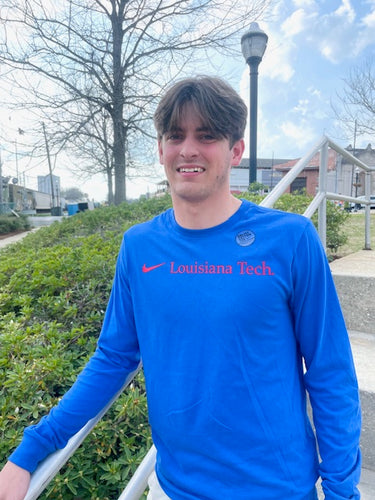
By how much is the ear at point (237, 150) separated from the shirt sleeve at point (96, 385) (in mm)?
466

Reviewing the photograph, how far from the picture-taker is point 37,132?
8227mm

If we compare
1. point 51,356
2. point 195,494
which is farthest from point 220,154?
point 51,356

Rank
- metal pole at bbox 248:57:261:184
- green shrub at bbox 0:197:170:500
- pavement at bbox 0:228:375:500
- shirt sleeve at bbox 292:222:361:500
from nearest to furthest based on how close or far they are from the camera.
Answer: shirt sleeve at bbox 292:222:361:500 < green shrub at bbox 0:197:170:500 < pavement at bbox 0:228:375:500 < metal pole at bbox 248:57:261:184

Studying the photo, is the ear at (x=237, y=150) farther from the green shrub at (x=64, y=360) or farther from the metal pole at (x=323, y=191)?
the metal pole at (x=323, y=191)

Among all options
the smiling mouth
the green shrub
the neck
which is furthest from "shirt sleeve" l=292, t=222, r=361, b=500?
the green shrub

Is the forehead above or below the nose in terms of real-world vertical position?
above

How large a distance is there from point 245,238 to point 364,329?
6.40 feet

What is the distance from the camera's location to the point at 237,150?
46.8 inches

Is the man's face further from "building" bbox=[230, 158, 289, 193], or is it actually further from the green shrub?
"building" bbox=[230, 158, 289, 193]

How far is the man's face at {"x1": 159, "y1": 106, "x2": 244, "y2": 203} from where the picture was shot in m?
1.10

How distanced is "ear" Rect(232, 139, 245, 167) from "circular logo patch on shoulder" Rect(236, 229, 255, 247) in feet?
0.83

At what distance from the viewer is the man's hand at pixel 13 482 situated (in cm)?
96

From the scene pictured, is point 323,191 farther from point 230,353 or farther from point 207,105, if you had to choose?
point 230,353

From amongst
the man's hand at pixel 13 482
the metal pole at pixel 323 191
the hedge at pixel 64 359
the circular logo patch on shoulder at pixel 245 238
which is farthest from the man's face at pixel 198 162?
the metal pole at pixel 323 191
